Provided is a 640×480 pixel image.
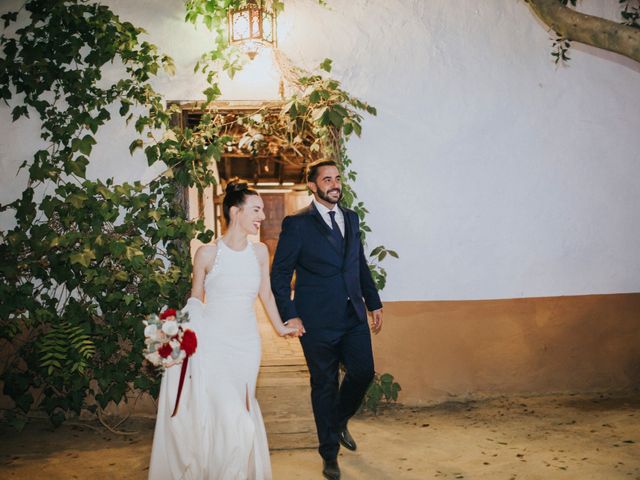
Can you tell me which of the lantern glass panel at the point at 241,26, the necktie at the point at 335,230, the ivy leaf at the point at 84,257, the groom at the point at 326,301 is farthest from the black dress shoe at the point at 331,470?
the lantern glass panel at the point at 241,26

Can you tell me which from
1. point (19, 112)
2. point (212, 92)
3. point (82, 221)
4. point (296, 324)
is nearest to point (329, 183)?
point (296, 324)

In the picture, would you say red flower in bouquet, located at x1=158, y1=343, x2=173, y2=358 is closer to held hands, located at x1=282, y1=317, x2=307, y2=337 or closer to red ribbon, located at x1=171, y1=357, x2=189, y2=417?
red ribbon, located at x1=171, y1=357, x2=189, y2=417

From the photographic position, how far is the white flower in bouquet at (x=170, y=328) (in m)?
3.25

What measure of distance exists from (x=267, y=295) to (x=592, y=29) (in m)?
2.73

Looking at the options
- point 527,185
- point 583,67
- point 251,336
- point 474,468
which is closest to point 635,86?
point 583,67

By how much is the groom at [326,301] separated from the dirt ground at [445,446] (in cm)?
51

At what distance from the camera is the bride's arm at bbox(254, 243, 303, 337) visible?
382cm

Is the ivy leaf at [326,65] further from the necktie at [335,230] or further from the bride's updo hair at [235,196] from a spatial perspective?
the bride's updo hair at [235,196]

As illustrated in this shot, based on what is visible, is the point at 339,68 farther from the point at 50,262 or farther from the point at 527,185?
the point at 50,262

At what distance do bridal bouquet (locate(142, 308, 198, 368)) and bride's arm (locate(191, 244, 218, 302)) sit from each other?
332mm

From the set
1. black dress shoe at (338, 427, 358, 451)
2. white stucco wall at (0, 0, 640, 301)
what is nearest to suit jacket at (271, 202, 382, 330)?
black dress shoe at (338, 427, 358, 451)

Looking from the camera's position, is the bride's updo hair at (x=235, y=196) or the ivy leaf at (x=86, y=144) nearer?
the bride's updo hair at (x=235, y=196)

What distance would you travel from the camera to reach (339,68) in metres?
5.47

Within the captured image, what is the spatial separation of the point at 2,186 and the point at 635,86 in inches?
236
